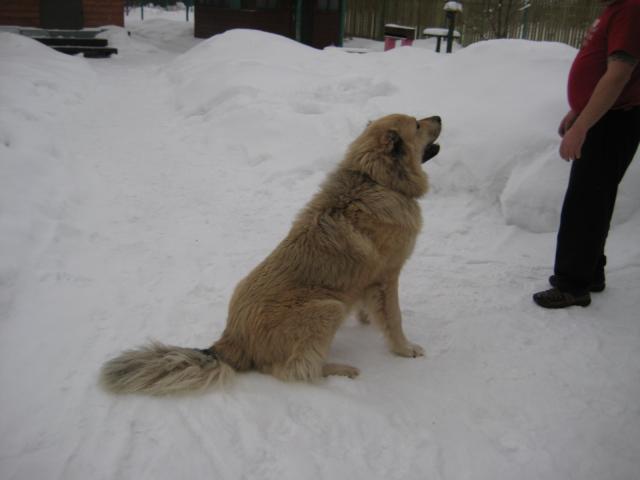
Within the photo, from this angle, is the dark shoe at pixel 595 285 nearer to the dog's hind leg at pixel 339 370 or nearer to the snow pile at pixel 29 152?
the dog's hind leg at pixel 339 370

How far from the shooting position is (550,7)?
527 inches

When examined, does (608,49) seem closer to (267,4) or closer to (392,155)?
(392,155)

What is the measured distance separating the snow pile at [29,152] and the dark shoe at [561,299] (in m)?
3.59

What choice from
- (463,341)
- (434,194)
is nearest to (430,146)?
(463,341)

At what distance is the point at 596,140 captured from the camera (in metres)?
2.81

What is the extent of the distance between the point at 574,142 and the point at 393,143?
1055 millimetres

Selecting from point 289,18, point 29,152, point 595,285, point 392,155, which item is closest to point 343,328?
point 392,155

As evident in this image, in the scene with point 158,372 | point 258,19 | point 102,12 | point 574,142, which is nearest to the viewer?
point 158,372

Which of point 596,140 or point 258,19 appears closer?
point 596,140

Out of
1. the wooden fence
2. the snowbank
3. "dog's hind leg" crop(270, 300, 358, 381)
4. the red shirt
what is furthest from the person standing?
the wooden fence

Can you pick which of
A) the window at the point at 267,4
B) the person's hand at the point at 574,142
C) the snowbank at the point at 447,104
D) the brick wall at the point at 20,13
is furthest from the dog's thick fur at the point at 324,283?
the brick wall at the point at 20,13

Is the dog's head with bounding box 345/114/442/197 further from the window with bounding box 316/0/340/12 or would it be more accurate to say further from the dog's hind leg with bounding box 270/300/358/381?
the window with bounding box 316/0/340/12

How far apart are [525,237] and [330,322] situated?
241cm

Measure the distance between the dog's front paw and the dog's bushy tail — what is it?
1085mm
